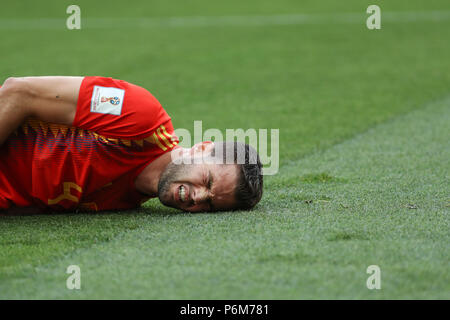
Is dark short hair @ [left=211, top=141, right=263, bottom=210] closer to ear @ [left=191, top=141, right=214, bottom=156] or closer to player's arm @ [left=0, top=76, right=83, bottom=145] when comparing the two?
ear @ [left=191, top=141, right=214, bottom=156]

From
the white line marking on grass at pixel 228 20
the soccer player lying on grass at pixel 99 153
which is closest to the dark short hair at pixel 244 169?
the soccer player lying on grass at pixel 99 153

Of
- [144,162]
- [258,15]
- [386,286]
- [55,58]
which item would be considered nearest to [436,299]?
[386,286]

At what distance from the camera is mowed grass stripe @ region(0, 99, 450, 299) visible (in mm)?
2461

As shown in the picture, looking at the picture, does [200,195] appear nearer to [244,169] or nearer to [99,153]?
[244,169]

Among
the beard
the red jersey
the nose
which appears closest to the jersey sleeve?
the red jersey

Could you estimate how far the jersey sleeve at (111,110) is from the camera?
11.0ft

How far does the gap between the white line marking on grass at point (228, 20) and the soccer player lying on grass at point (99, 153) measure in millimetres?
9345

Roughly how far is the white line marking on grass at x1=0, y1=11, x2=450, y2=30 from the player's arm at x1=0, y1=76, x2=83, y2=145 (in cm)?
943

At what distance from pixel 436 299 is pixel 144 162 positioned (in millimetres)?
1639

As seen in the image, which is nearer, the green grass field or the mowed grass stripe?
the mowed grass stripe

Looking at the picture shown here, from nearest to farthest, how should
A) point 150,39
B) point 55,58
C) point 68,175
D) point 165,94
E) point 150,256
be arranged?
point 150,256 → point 68,175 → point 165,94 → point 55,58 → point 150,39
